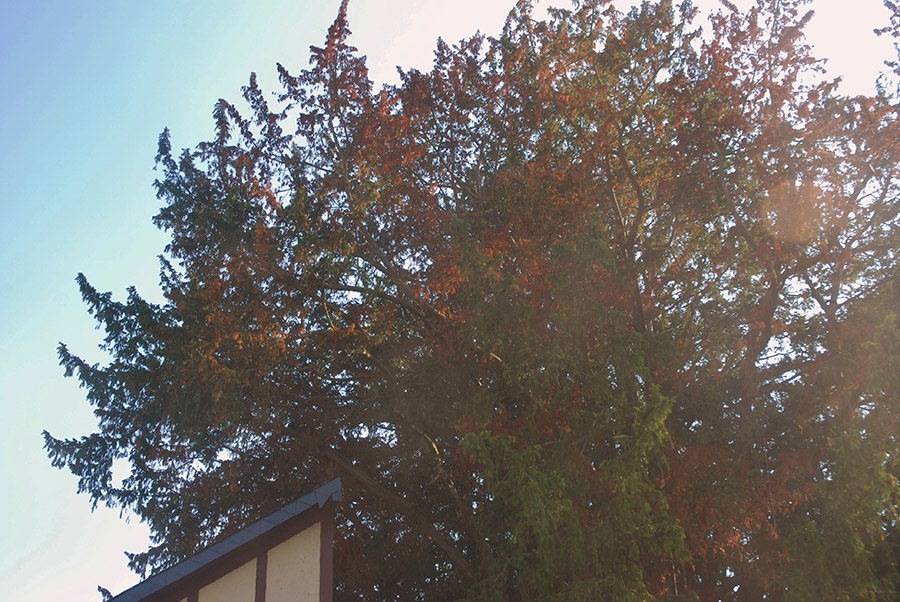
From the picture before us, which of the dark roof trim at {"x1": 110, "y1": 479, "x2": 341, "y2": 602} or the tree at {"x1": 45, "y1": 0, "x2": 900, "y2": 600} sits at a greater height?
the tree at {"x1": 45, "y1": 0, "x2": 900, "y2": 600}

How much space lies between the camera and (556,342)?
10.2 m

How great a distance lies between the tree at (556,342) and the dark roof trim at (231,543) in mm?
2572

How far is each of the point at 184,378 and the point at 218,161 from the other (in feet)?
15.8

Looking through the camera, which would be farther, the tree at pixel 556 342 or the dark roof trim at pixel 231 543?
the tree at pixel 556 342

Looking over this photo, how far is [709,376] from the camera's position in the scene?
11695 mm

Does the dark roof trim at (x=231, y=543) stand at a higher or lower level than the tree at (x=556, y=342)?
lower

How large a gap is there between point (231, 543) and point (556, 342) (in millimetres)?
5101

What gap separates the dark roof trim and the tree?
2.57 m

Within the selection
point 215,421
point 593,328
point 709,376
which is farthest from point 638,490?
point 215,421

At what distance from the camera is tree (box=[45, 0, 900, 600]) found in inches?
379

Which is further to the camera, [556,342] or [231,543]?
[556,342]

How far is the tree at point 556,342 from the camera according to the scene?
9.62 m

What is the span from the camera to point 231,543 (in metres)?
6.89

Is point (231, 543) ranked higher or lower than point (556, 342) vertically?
lower
